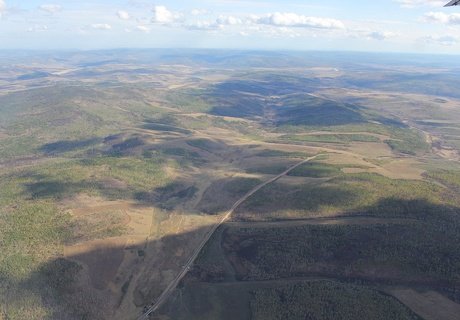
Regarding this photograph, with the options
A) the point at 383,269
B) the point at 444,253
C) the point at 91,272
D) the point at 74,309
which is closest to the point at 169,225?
the point at 91,272

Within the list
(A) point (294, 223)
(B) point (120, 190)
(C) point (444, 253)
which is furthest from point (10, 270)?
(C) point (444, 253)

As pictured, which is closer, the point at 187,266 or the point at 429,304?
the point at 429,304

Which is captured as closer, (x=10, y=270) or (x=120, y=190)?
(x=10, y=270)

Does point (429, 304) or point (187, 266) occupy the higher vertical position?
point (429, 304)

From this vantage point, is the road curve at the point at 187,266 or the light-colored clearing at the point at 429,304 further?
the road curve at the point at 187,266

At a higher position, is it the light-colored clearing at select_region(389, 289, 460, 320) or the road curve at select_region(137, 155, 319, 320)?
the light-colored clearing at select_region(389, 289, 460, 320)

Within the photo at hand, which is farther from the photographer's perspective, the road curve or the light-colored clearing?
the road curve

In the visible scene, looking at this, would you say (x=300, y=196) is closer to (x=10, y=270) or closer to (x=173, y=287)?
(x=173, y=287)

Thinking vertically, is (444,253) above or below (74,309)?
above

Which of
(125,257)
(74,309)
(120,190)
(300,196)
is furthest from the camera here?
(120,190)

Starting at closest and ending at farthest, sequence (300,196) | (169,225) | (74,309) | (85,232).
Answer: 1. (74,309)
2. (85,232)
3. (169,225)
4. (300,196)

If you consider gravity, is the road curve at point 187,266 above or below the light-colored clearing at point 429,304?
below
